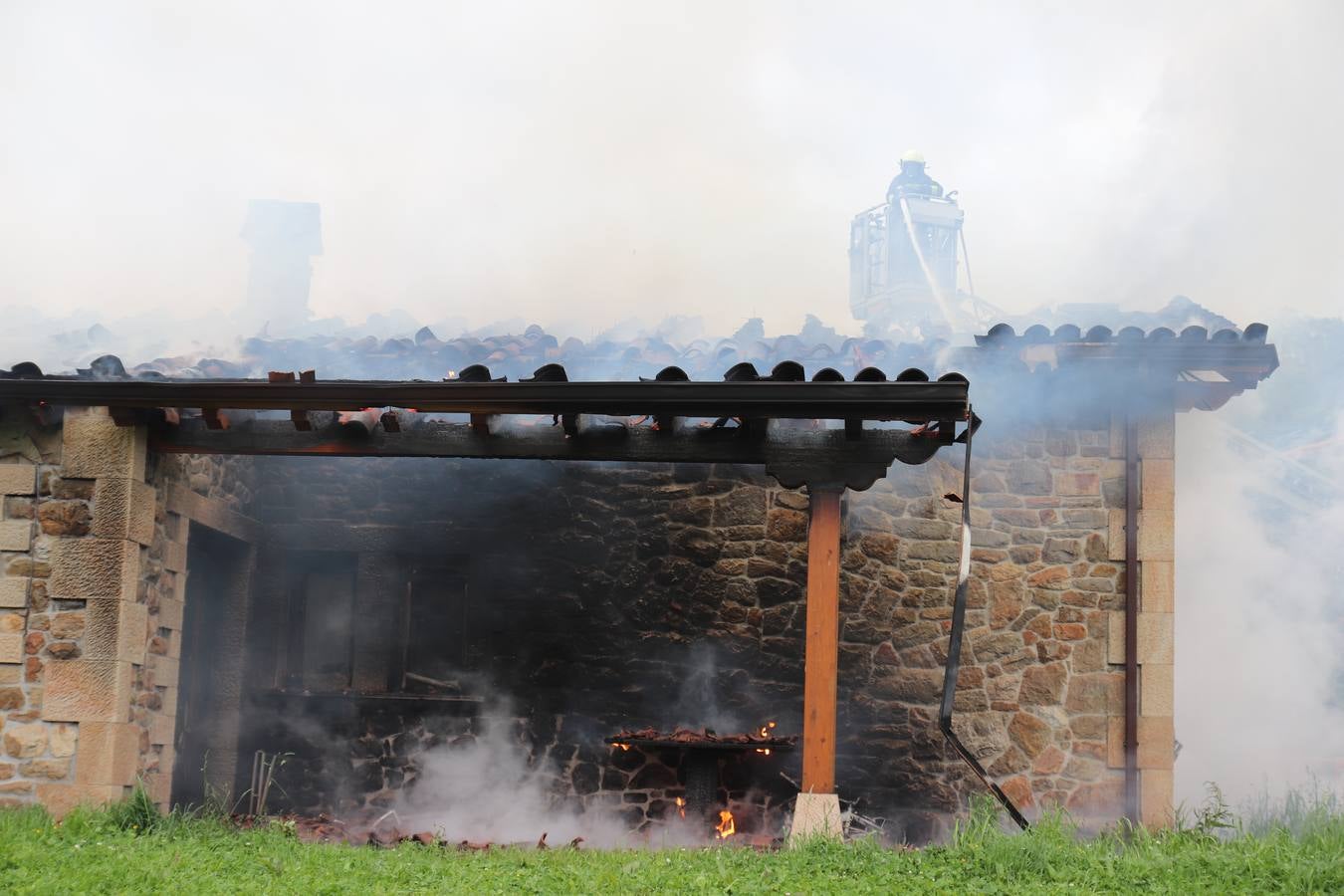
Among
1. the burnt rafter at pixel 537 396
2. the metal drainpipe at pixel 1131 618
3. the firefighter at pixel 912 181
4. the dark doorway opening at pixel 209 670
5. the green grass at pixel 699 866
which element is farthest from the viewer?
the firefighter at pixel 912 181

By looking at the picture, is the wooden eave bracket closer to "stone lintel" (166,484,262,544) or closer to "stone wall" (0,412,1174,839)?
"stone wall" (0,412,1174,839)

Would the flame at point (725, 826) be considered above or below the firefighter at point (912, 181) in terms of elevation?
below

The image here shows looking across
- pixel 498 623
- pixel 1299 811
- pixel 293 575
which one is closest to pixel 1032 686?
pixel 1299 811

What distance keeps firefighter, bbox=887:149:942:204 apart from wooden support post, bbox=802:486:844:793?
26.5 m

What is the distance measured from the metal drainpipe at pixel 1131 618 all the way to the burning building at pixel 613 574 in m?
0.02

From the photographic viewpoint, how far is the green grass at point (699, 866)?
19.3 feet

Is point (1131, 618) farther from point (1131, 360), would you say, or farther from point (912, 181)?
point (912, 181)

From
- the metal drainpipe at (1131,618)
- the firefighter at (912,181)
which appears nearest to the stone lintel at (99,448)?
the metal drainpipe at (1131,618)

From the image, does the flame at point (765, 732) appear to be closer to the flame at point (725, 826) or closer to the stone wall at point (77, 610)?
the flame at point (725, 826)

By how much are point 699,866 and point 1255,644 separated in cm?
689

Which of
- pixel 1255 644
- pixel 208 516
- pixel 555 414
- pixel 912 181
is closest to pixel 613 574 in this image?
pixel 555 414

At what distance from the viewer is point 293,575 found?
9.74 metres

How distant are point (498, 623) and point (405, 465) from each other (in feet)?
4.42

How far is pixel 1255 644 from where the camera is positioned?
11.3m
